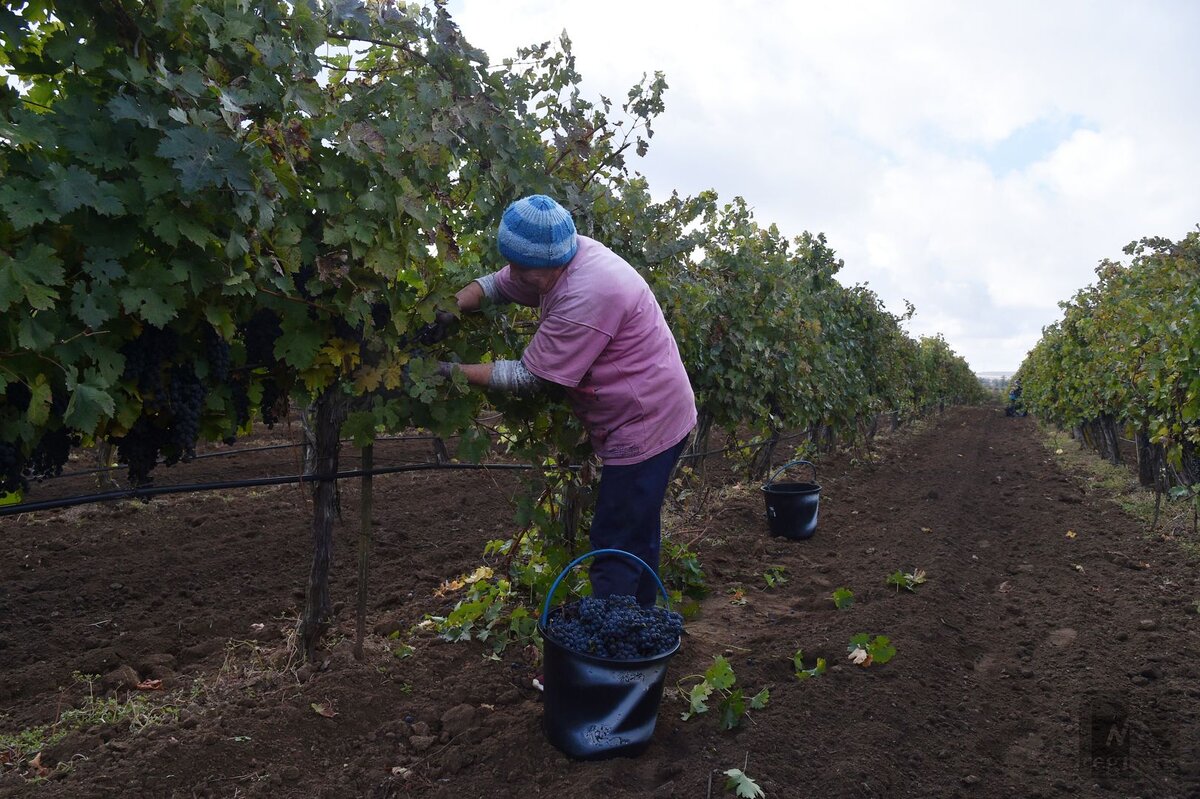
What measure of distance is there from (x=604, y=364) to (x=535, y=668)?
1.55 meters

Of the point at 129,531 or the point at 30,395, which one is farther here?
the point at 129,531

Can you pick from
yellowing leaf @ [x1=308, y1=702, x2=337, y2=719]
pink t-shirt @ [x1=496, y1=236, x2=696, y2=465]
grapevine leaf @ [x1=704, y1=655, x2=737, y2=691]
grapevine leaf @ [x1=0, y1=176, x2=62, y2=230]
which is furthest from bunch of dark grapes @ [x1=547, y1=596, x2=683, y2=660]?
grapevine leaf @ [x1=0, y1=176, x2=62, y2=230]

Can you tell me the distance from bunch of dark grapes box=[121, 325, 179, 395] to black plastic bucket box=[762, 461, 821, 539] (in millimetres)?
5594

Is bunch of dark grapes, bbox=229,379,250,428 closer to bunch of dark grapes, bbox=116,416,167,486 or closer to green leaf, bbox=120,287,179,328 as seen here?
bunch of dark grapes, bbox=116,416,167,486

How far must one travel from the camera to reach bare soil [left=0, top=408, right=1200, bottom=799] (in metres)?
2.95

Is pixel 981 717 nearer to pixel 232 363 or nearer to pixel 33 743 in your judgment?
pixel 232 363

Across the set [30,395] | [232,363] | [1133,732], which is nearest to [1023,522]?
[1133,732]

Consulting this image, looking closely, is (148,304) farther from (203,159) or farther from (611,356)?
(611,356)

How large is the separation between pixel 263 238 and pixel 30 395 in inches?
31.8

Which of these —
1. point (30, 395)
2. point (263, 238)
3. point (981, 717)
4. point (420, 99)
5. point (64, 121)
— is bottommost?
point (981, 717)

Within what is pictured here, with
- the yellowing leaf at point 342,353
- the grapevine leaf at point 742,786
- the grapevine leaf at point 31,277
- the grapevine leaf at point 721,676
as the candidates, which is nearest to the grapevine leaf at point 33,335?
the grapevine leaf at point 31,277

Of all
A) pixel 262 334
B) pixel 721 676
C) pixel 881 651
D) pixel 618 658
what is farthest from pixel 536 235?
pixel 881 651

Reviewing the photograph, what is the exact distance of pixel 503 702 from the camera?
11.5ft

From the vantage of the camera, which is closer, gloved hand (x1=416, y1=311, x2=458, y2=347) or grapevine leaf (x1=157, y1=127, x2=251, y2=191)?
grapevine leaf (x1=157, y1=127, x2=251, y2=191)
